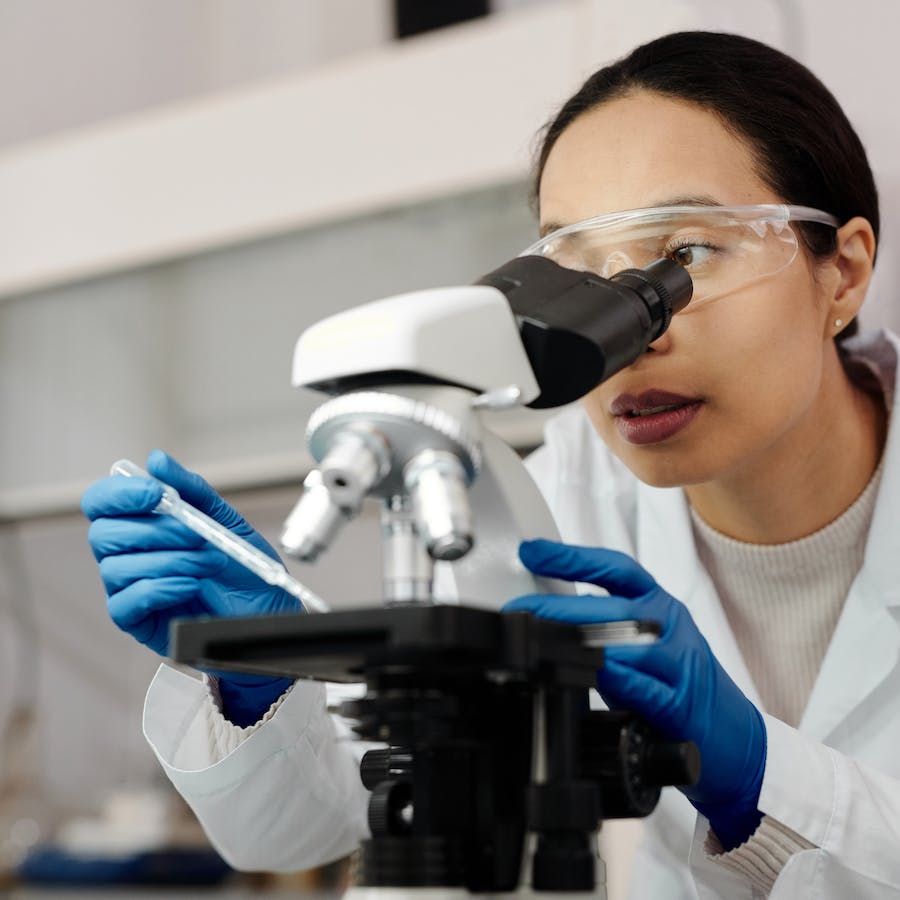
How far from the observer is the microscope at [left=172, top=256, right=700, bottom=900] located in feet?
2.07

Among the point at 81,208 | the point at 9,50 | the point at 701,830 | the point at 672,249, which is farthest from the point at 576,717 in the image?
the point at 9,50

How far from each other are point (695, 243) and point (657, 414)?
17 cm

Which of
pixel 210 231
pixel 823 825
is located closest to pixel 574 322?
pixel 823 825

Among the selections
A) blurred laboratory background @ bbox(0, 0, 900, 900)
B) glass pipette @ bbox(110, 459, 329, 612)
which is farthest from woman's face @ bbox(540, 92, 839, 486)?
blurred laboratory background @ bbox(0, 0, 900, 900)

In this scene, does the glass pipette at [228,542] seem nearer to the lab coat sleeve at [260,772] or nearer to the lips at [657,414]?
the lab coat sleeve at [260,772]

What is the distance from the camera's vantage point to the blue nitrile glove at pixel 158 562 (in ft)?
3.14

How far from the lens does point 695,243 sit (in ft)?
3.62

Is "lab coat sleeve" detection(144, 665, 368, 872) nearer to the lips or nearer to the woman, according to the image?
the woman

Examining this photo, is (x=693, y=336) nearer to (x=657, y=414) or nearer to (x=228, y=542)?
(x=657, y=414)

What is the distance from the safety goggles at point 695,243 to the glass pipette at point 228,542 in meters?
0.41

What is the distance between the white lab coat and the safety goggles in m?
0.37

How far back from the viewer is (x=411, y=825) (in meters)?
0.71

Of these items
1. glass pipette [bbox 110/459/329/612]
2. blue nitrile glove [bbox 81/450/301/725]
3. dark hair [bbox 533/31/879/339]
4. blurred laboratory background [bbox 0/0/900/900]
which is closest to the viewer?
glass pipette [bbox 110/459/329/612]

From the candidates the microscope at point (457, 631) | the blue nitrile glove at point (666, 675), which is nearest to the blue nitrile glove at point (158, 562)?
the microscope at point (457, 631)
